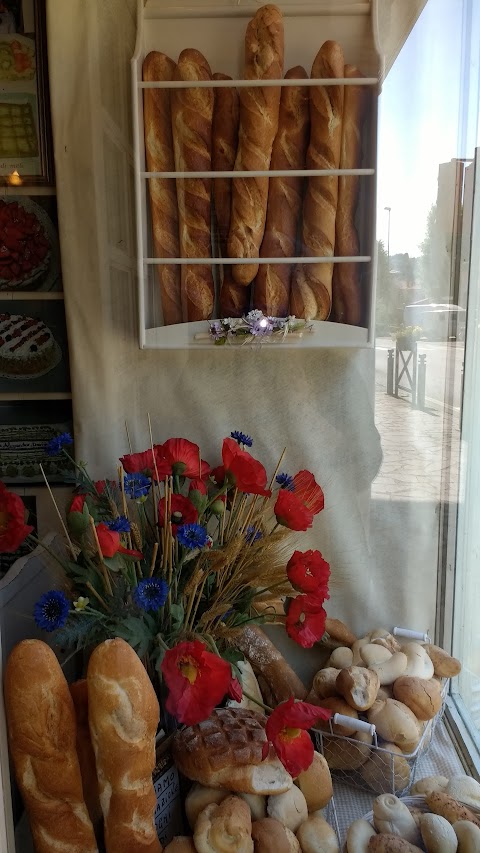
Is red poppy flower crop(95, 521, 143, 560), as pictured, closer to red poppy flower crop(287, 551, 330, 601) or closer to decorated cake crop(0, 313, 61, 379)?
red poppy flower crop(287, 551, 330, 601)

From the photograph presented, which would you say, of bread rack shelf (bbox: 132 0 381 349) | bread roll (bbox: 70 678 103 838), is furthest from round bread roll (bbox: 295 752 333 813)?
bread rack shelf (bbox: 132 0 381 349)

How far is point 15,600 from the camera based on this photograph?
33.7 inches

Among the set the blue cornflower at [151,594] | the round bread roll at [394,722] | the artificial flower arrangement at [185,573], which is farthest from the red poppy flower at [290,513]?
the round bread roll at [394,722]

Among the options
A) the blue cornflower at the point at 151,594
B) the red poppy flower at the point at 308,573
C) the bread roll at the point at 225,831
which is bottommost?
the bread roll at the point at 225,831

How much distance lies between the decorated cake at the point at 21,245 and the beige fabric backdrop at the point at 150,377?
0.14ft

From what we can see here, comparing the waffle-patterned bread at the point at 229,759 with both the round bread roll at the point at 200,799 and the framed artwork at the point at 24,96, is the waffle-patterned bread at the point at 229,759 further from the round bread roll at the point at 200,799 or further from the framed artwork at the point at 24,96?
the framed artwork at the point at 24,96

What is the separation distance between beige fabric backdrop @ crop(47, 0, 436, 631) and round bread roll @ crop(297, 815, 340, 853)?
46 cm

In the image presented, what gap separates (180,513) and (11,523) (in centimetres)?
24

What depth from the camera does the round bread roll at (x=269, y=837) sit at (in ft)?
2.47

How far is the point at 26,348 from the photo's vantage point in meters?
1.16

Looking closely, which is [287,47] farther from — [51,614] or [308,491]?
[51,614]

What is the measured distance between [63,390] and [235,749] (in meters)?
0.68

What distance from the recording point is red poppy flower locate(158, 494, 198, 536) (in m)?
0.93

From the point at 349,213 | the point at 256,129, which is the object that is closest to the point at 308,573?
the point at 349,213
